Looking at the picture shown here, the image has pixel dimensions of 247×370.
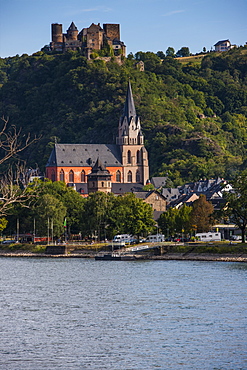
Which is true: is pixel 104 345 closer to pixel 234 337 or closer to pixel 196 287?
pixel 234 337

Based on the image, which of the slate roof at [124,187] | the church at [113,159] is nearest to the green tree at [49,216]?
the slate roof at [124,187]

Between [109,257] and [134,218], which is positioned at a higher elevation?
[134,218]

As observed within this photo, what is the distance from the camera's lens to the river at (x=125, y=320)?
124ft

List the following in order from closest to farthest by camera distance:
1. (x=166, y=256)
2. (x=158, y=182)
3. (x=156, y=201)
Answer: (x=166, y=256) → (x=156, y=201) → (x=158, y=182)

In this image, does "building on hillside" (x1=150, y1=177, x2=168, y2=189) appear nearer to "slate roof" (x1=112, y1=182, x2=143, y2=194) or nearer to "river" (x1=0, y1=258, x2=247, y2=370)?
A: "slate roof" (x1=112, y1=182, x2=143, y2=194)

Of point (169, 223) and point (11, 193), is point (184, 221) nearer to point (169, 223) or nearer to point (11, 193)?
point (169, 223)

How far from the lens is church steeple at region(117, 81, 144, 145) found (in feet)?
632

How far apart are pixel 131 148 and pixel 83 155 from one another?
11.9 m

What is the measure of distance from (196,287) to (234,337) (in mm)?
Answer: 20688

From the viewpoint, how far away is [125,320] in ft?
157

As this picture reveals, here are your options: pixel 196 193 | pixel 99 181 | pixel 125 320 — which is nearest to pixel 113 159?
pixel 196 193

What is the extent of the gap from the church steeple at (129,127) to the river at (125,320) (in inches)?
4571

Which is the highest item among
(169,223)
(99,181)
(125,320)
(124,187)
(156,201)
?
(124,187)

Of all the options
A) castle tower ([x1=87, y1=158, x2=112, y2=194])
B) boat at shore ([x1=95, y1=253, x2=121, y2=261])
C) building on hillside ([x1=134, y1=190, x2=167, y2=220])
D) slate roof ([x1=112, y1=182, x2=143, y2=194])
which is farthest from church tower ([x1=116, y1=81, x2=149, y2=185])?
boat at shore ([x1=95, y1=253, x2=121, y2=261])
